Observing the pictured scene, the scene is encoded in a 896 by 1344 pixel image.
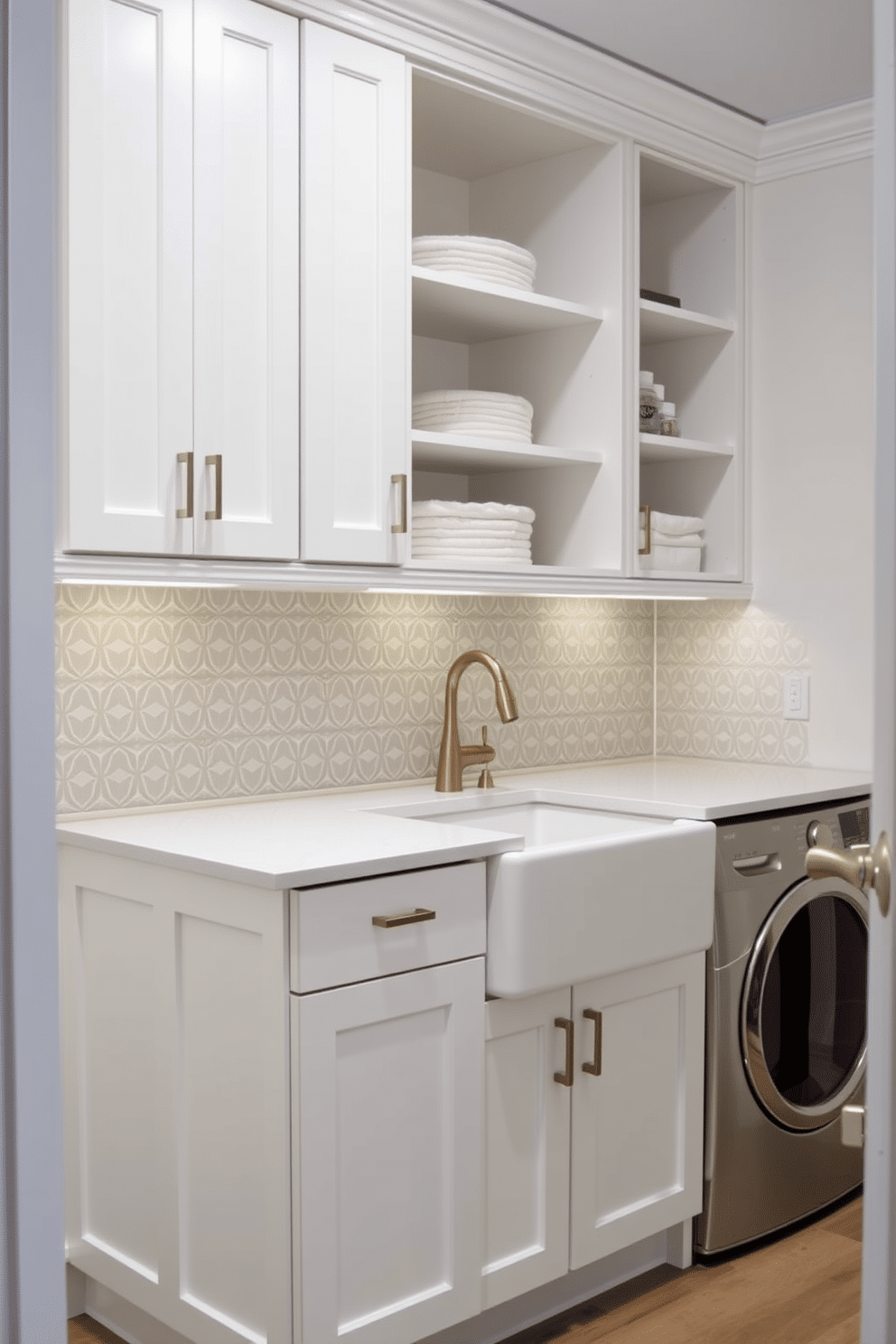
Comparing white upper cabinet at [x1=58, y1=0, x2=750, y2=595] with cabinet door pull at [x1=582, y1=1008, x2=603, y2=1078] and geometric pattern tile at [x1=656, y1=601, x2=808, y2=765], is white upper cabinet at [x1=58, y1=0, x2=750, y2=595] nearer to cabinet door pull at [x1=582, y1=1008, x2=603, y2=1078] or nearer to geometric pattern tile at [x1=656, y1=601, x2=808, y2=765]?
geometric pattern tile at [x1=656, y1=601, x2=808, y2=765]

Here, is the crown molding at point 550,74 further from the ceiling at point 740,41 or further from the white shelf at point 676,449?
the white shelf at point 676,449

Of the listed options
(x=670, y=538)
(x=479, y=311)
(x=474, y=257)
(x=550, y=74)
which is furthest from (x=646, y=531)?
(x=550, y=74)

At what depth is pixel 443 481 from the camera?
3014mm

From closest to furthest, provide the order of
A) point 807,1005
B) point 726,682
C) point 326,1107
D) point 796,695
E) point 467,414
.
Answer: point 326,1107, point 467,414, point 807,1005, point 796,695, point 726,682

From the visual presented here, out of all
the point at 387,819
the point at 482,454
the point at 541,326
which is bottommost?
the point at 387,819

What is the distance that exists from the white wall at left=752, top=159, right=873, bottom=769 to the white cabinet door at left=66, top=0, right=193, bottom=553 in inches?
64.8

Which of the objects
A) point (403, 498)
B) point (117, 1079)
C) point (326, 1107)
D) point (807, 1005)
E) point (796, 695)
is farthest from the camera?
point (796, 695)

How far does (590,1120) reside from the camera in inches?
89.7

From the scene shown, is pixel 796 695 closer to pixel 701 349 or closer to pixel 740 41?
pixel 701 349

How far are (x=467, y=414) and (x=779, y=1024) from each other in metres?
1.40

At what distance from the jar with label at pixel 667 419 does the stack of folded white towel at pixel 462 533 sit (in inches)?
25.4

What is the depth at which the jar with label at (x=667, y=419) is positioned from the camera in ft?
10.2

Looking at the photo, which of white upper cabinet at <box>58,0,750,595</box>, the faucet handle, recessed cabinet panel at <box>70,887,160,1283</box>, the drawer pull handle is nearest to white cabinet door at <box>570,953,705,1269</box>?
the drawer pull handle

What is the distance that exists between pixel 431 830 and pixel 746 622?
4.70 ft
